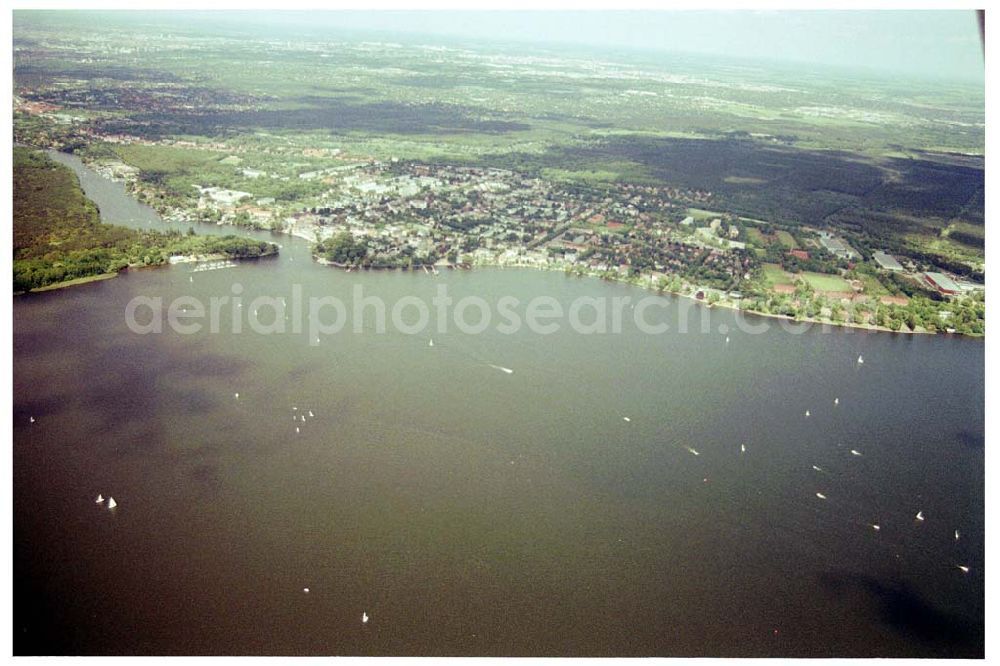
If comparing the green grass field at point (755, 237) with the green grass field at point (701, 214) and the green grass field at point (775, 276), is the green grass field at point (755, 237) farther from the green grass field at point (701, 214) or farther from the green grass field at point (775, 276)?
the green grass field at point (775, 276)

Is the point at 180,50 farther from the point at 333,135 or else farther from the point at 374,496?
the point at 374,496

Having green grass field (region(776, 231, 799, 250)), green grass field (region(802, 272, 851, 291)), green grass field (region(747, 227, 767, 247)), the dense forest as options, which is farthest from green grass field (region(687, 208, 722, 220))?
the dense forest

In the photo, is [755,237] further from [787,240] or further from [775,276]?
[775,276]

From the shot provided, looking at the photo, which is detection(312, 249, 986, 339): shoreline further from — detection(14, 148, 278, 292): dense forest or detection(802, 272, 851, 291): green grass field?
detection(14, 148, 278, 292): dense forest

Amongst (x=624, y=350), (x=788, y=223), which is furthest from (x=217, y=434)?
(x=788, y=223)

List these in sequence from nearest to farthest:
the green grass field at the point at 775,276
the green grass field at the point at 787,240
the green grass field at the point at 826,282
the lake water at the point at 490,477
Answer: the lake water at the point at 490,477, the green grass field at the point at 826,282, the green grass field at the point at 775,276, the green grass field at the point at 787,240

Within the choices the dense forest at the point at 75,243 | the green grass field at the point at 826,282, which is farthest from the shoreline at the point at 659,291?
the green grass field at the point at 826,282
